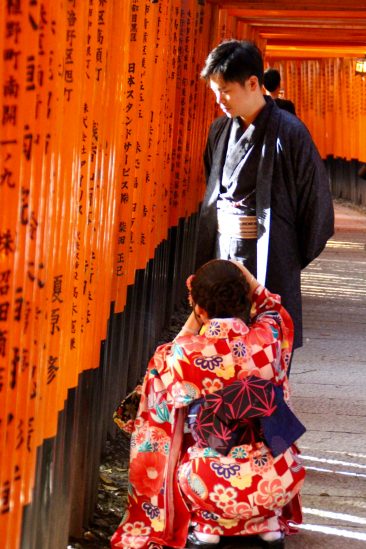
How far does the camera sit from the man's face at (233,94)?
5250mm

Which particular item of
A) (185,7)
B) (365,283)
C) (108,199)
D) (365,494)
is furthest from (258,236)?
(365,283)

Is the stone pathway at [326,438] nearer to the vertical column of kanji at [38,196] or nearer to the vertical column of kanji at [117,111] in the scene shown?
the vertical column of kanji at [117,111]

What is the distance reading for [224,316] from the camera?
470 centimetres

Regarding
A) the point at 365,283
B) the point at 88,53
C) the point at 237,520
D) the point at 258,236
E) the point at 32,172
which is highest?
the point at 88,53

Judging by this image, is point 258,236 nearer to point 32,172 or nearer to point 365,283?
point 32,172

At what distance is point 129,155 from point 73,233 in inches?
80.8

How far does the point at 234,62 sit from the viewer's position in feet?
17.0

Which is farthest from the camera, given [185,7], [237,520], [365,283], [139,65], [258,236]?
[365,283]

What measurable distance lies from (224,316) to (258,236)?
3.17 ft

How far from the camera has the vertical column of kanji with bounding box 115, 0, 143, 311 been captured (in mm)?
5883

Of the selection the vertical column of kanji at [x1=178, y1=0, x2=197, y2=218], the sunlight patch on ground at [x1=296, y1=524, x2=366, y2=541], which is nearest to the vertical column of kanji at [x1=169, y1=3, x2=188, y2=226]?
the vertical column of kanji at [x1=178, y1=0, x2=197, y2=218]

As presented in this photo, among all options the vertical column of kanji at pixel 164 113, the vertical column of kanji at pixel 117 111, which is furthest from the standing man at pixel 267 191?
the vertical column of kanji at pixel 164 113

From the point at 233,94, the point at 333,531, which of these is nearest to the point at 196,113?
the point at 233,94

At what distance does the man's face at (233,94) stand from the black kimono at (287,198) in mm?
148
